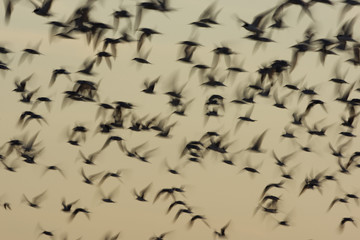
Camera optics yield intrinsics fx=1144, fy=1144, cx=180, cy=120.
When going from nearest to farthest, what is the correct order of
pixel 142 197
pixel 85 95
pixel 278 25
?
pixel 278 25
pixel 85 95
pixel 142 197

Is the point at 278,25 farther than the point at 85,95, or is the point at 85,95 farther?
the point at 85,95

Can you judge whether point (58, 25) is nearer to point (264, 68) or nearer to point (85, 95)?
point (85, 95)

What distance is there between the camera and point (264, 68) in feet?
202

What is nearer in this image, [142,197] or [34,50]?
[34,50]

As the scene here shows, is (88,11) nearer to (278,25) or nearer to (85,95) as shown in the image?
(85,95)

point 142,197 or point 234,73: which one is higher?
point 234,73

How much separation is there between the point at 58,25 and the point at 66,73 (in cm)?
424

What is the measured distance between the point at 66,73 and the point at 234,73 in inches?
377

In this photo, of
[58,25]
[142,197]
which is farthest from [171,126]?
[58,25]

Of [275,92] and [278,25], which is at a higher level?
[278,25]

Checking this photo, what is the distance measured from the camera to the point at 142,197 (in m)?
69.4

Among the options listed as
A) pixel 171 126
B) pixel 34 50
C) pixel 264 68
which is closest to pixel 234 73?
pixel 264 68

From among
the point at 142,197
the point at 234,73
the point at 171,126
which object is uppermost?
the point at 234,73

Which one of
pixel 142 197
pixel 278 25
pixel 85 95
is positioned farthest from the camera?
pixel 142 197
